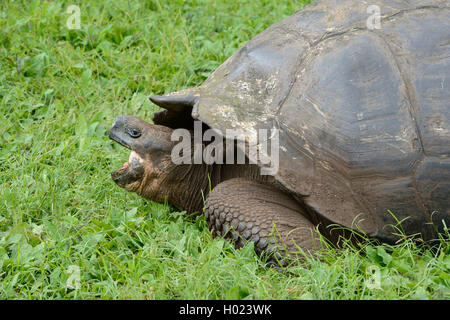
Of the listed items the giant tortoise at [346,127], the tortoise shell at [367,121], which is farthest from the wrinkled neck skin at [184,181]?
the tortoise shell at [367,121]

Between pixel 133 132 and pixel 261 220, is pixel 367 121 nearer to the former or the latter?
pixel 261 220

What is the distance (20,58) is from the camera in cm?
558

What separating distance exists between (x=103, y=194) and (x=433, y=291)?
2357 millimetres

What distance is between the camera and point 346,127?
10.8 feet

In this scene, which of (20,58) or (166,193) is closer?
(166,193)

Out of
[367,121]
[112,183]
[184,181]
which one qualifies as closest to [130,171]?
[184,181]

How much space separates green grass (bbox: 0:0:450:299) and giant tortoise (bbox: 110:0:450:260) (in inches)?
7.4

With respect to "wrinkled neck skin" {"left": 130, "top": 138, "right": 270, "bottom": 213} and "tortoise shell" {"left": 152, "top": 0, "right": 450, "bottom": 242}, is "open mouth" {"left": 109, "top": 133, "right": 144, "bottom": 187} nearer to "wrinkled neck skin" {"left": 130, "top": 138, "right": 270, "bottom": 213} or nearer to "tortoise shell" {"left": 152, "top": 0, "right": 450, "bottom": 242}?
"wrinkled neck skin" {"left": 130, "top": 138, "right": 270, "bottom": 213}

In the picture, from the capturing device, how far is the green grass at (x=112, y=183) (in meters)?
3.05

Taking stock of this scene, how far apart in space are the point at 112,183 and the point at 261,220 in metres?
1.45

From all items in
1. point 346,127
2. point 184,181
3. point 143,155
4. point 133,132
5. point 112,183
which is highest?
point 346,127

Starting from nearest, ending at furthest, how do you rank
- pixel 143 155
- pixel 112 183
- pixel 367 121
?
pixel 367 121 < pixel 143 155 < pixel 112 183
